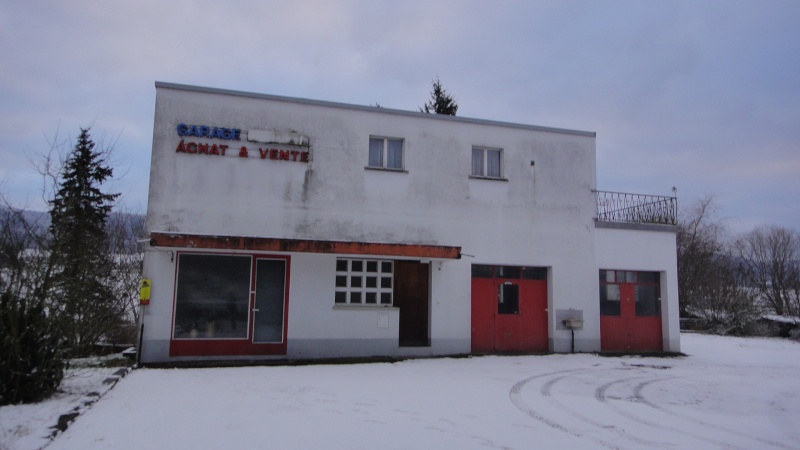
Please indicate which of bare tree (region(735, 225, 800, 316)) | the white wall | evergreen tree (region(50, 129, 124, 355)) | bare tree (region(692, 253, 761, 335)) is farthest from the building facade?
bare tree (region(735, 225, 800, 316))

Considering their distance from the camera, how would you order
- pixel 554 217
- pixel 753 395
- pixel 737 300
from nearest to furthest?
pixel 753 395, pixel 554 217, pixel 737 300

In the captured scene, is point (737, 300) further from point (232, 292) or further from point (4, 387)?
point (4, 387)

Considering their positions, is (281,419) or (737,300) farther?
(737,300)

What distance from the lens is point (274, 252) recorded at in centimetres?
1279

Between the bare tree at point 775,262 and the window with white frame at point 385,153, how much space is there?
27.0 meters

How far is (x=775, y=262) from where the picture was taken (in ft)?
138

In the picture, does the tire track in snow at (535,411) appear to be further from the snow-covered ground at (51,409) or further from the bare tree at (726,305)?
the bare tree at (726,305)

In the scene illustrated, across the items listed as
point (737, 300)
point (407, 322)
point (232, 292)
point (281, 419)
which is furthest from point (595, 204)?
point (737, 300)

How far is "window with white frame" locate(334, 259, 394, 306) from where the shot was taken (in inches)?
554

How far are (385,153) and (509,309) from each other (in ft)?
17.5

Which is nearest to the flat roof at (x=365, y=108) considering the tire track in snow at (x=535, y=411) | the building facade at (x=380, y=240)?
the building facade at (x=380, y=240)

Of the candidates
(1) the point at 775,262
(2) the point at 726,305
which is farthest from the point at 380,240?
(1) the point at 775,262

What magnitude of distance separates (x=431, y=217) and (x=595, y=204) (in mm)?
4991

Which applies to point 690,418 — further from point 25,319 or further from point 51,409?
point 25,319
